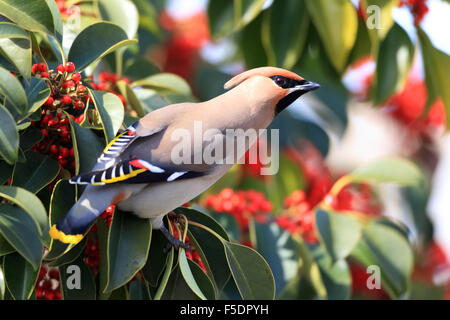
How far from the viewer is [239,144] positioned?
1.61 m

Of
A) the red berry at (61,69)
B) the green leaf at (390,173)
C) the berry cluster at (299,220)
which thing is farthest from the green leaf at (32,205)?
the green leaf at (390,173)

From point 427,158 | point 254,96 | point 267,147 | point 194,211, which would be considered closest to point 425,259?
point 427,158

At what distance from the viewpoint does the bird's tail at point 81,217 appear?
1.48 m

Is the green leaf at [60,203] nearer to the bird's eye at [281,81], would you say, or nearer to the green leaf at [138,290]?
the green leaf at [138,290]

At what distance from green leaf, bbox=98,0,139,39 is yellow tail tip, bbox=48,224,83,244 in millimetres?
853

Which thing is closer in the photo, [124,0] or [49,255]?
[49,255]

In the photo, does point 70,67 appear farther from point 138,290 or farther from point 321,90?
Answer: point 321,90

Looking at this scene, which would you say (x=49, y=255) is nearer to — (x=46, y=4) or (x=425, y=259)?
(x=46, y=4)

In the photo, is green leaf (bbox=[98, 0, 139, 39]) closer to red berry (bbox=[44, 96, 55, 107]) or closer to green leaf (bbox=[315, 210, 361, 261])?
red berry (bbox=[44, 96, 55, 107])

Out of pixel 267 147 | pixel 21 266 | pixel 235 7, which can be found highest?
pixel 235 7

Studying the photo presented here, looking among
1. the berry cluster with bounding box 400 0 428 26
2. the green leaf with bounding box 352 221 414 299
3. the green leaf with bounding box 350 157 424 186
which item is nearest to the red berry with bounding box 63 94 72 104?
the green leaf with bounding box 352 221 414 299

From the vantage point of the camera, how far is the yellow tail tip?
4.83 feet
